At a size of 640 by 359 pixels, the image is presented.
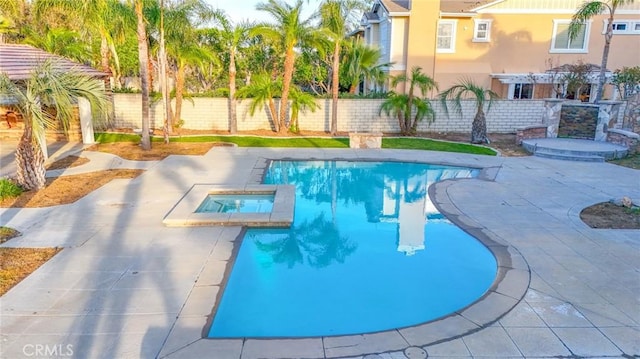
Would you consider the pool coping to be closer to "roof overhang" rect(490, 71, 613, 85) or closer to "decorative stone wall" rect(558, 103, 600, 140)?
"decorative stone wall" rect(558, 103, 600, 140)

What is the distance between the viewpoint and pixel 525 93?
2398 centimetres

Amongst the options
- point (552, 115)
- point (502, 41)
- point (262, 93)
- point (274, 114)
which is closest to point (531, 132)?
point (552, 115)

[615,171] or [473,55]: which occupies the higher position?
[473,55]

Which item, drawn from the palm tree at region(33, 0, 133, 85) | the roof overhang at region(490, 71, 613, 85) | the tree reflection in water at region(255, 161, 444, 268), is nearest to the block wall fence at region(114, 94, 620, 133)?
the palm tree at region(33, 0, 133, 85)

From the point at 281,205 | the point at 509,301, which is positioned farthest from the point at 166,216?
the point at 509,301

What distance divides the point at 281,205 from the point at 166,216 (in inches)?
88.4

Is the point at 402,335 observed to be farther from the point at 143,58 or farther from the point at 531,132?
the point at 531,132

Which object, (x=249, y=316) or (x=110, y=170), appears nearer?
(x=249, y=316)

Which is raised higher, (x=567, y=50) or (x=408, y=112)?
(x=567, y=50)

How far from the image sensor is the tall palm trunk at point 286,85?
1670cm

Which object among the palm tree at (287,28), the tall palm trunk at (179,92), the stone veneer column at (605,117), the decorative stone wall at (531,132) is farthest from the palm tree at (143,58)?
the stone veneer column at (605,117)

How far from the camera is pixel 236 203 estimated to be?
9438 millimetres

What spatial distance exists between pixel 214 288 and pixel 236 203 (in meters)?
4.15

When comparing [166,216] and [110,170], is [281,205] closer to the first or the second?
[166,216]
